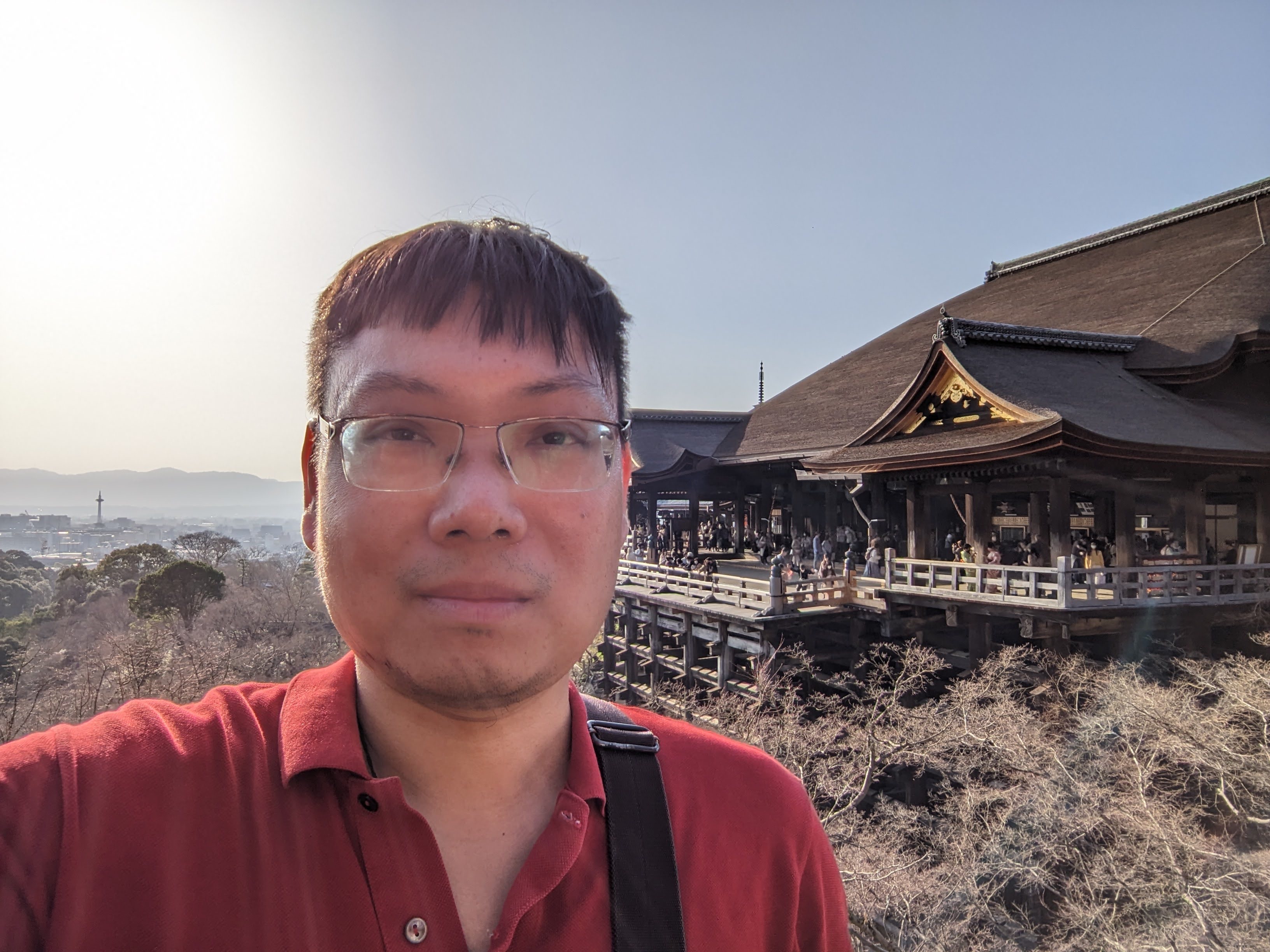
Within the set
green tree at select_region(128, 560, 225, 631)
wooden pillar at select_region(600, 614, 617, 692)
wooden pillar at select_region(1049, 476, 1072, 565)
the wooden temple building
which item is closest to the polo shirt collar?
the wooden temple building

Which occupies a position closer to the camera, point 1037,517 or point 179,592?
point 1037,517

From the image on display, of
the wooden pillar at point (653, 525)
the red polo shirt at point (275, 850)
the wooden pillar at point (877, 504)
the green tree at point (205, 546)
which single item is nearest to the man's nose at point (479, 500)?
the red polo shirt at point (275, 850)

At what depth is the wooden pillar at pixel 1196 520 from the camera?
9.02 metres

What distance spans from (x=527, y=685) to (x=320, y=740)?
1.24 feet

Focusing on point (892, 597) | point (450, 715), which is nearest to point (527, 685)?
point (450, 715)

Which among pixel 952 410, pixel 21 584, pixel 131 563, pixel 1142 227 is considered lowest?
pixel 21 584

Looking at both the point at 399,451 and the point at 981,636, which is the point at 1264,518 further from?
the point at 399,451

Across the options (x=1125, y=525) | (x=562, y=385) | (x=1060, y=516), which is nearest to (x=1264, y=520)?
(x=1125, y=525)

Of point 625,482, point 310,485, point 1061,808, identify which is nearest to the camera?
point 310,485

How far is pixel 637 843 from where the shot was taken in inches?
50.0

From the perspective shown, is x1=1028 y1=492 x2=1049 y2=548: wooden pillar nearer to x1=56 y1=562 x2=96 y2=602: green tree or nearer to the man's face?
the man's face

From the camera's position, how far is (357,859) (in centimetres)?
107

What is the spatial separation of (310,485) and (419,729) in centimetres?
56

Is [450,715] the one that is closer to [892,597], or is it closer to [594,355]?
[594,355]
